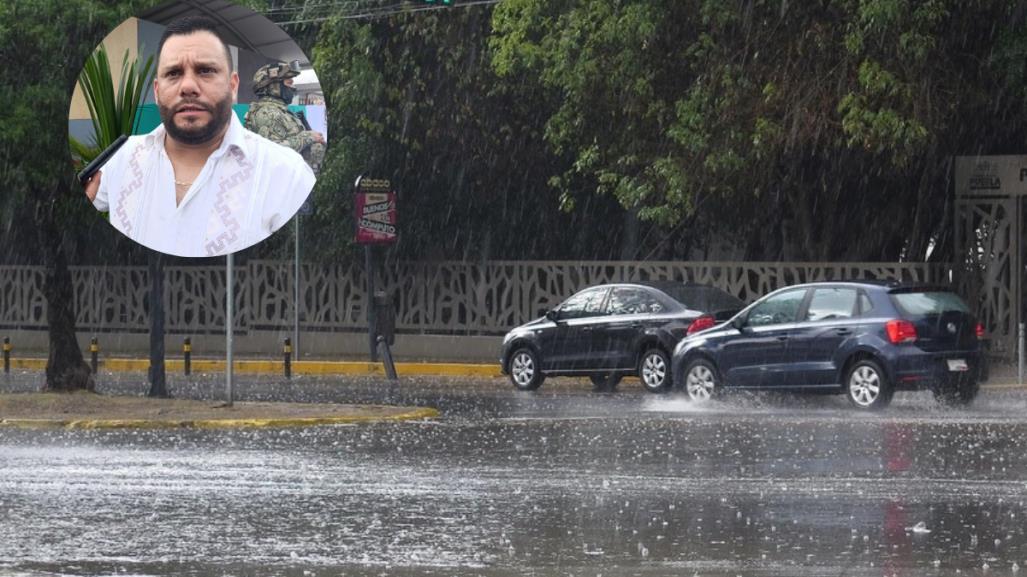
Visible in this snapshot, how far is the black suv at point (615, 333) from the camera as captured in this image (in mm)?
25766

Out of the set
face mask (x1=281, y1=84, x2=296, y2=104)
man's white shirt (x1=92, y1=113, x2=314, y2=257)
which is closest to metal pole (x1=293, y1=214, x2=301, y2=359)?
face mask (x1=281, y1=84, x2=296, y2=104)

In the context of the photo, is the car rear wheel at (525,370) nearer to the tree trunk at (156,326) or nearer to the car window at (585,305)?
the car window at (585,305)

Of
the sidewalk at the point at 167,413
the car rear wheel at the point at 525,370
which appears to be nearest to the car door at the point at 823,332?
the sidewalk at the point at 167,413

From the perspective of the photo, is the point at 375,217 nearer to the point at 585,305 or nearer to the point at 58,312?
the point at 585,305

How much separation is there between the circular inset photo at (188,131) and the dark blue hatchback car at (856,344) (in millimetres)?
6775

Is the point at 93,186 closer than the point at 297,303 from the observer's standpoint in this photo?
Yes

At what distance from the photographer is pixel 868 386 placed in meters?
21.3

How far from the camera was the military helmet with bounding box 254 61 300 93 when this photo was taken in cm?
2489

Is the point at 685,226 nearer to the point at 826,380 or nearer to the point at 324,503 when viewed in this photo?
the point at 826,380

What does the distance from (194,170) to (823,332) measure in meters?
8.70

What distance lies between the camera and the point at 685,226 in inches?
1420

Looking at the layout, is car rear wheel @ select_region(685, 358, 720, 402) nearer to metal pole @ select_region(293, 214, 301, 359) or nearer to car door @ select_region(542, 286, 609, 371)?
car door @ select_region(542, 286, 609, 371)

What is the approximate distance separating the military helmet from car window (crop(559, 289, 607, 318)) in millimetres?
5405

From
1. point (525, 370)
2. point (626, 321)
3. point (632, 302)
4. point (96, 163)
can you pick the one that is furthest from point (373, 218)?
point (96, 163)
